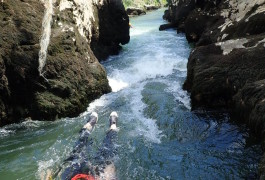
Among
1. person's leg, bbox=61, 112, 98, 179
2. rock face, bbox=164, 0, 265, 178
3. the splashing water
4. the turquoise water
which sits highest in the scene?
the splashing water

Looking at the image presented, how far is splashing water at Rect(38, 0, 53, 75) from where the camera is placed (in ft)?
34.4

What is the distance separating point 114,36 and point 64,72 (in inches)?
445

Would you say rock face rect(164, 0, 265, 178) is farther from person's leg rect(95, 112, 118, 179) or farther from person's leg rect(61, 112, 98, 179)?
person's leg rect(61, 112, 98, 179)

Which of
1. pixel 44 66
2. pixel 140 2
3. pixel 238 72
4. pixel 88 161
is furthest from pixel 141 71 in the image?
pixel 140 2

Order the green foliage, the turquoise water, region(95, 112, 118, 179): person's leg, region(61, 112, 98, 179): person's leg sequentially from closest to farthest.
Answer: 1. region(61, 112, 98, 179): person's leg
2. region(95, 112, 118, 179): person's leg
3. the turquoise water
4. the green foliage

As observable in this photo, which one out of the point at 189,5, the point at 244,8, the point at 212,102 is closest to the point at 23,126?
the point at 212,102

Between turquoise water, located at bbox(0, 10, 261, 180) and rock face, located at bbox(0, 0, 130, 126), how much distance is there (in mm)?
516

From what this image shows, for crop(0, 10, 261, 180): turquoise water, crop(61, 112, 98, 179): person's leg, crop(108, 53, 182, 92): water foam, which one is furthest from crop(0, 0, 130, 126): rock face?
crop(108, 53, 182, 92): water foam

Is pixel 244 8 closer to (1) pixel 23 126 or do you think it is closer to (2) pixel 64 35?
(2) pixel 64 35

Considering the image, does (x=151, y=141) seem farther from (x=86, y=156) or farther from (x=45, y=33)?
(x=45, y=33)

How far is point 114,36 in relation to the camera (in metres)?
21.9

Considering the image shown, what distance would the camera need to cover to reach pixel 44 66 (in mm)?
10562

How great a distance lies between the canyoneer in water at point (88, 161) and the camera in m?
6.97

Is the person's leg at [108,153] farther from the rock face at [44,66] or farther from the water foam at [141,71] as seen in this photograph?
the water foam at [141,71]
